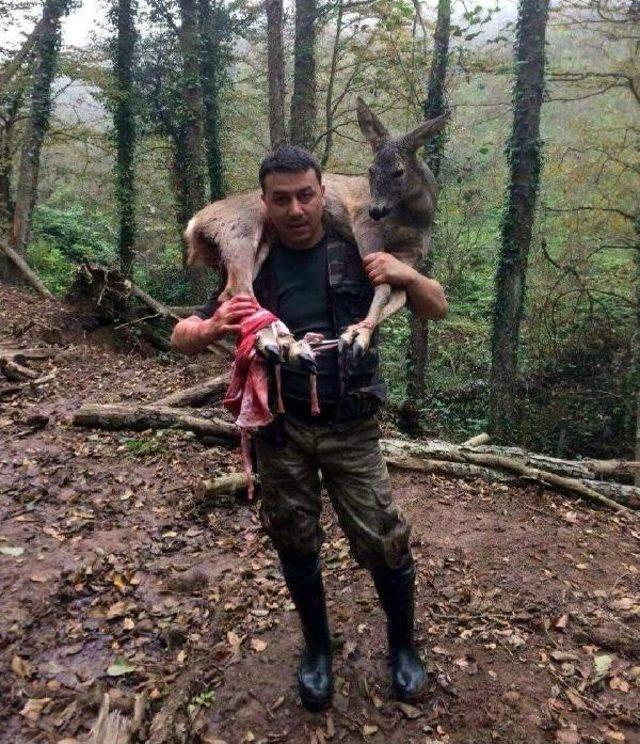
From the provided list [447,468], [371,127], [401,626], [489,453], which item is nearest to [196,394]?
[447,468]

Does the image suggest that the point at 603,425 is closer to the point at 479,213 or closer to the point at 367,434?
the point at 479,213

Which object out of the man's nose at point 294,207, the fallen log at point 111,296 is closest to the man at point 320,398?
the man's nose at point 294,207

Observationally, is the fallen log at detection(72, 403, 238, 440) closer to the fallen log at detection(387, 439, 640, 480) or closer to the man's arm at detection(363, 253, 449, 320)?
the fallen log at detection(387, 439, 640, 480)

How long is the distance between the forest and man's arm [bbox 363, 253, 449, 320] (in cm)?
180

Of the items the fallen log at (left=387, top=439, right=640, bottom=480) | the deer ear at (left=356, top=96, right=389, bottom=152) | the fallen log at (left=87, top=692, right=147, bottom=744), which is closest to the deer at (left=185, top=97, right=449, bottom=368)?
the deer ear at (left=356, top=96, right=389, bottom=152)

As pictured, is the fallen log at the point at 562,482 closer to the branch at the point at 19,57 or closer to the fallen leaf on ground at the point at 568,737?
the fallen leaf on ground at the point at 568,737

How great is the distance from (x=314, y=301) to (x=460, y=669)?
1.95m

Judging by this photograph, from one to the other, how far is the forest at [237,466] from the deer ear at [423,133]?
223cm

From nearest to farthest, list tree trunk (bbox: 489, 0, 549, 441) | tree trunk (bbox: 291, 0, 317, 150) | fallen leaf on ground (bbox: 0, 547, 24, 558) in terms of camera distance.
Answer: fallen leaf on ground (bbox: 0, 547, 24, 558), tree trunk (bbox: 489, 0, 549, 441), tree trunk (bbox: 291, 0, 317, 150)

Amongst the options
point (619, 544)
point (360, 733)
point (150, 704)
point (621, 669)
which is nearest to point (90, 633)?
point (150, 704)

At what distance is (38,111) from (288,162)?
46.3ft

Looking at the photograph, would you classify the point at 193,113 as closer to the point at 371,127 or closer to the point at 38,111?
the point at 38,111

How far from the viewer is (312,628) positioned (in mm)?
2730

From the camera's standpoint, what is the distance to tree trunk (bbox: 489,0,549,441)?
8312mm
